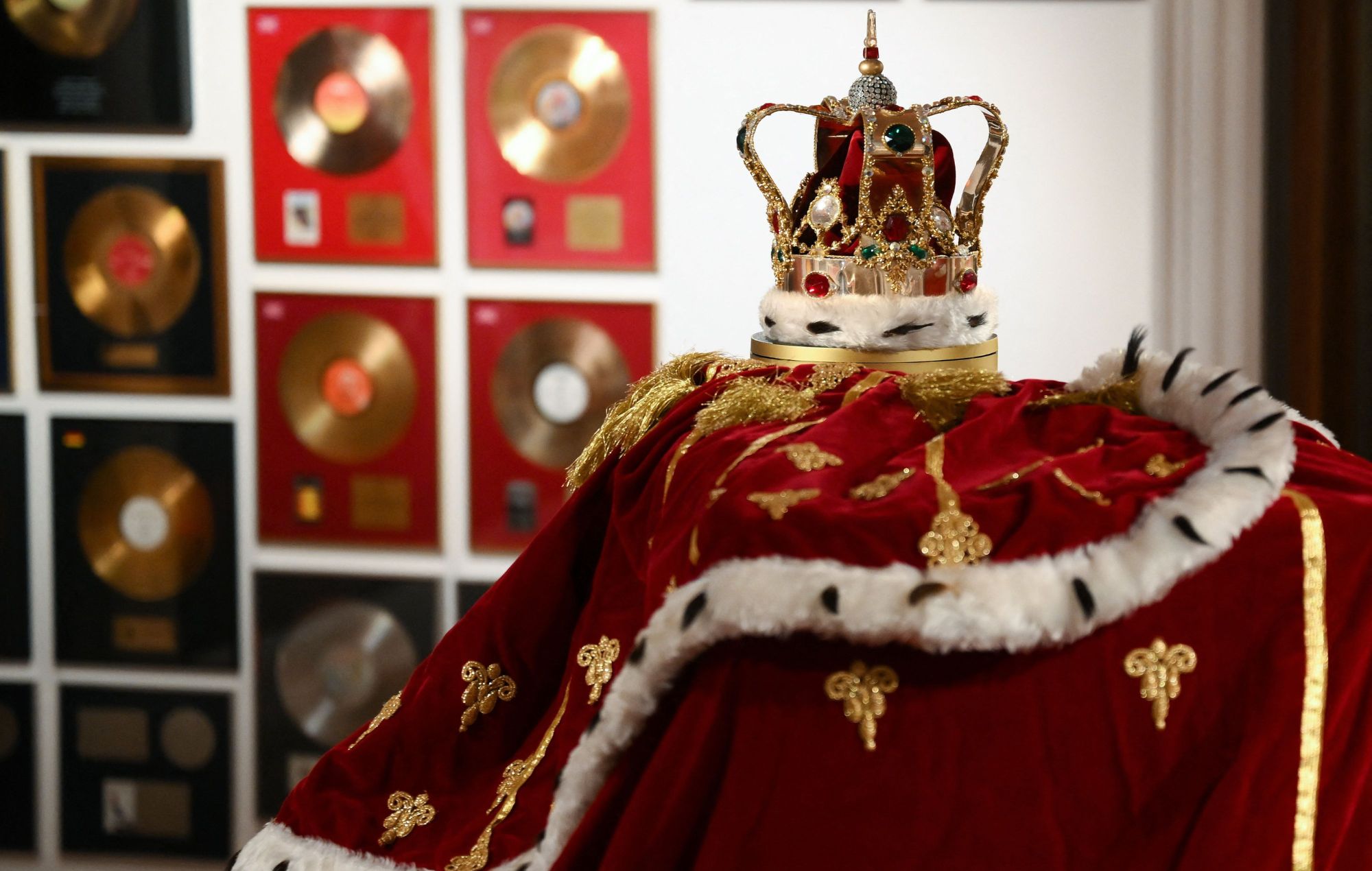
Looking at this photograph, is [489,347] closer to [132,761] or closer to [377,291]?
[377,291]

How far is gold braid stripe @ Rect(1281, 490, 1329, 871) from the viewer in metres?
0.82

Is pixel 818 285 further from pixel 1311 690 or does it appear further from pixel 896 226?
pixel 1311 690

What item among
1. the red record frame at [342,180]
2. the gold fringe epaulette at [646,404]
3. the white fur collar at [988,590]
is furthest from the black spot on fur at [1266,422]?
the red record frame at [342,180]

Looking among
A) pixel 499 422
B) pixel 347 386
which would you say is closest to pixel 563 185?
pixel 499 422

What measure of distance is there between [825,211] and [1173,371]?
18.7 inches

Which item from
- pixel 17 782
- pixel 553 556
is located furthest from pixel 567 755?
pixel 17 782

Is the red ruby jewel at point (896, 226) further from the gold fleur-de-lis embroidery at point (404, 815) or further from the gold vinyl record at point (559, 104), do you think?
the gold vinyl record at point (559, 104)

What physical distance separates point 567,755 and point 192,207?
5.64ft

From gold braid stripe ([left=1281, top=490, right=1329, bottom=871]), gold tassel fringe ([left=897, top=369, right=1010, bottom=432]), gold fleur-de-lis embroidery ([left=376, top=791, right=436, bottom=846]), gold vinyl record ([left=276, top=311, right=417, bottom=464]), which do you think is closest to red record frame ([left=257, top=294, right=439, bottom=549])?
gold vinyl record ([left=276, top=311, right=417, bottom=464])

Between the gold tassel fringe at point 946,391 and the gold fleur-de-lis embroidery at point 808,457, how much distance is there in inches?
5.0

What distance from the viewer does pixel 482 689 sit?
1.14 meters

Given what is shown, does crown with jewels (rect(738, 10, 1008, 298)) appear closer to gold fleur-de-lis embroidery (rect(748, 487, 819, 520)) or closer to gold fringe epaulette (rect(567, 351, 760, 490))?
gold fringe epaulette (rect(567, 351, 760, 490))

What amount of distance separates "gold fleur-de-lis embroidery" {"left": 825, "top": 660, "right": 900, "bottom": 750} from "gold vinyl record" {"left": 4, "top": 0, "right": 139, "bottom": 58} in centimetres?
206

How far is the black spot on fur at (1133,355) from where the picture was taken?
1069mm
